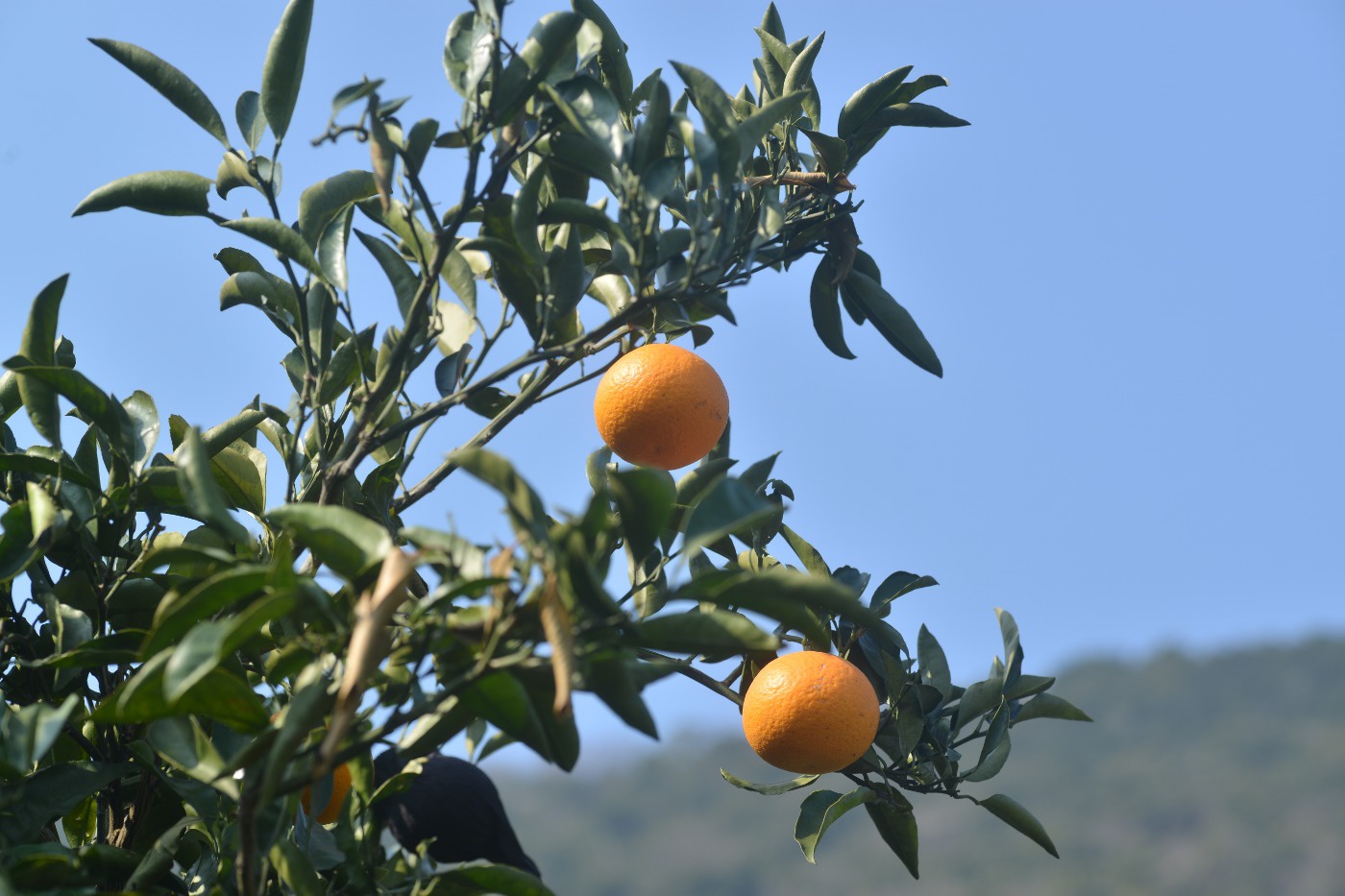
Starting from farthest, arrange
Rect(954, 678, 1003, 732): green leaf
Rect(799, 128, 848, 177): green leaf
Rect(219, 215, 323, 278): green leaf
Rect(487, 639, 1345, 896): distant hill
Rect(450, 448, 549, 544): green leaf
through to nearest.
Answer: Rect(487, 639, 1345, 896): distant hill, Rect(954, 678, 1003, 732): green leaf, Rect(799, 128, 848, 177): green leaf, Rect(219, 215, 323, 278): green leaf, Rect(450, 448, 549, 544): green leaf

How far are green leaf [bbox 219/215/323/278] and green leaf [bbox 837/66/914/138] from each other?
2.14ft

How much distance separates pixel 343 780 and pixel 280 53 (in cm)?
81

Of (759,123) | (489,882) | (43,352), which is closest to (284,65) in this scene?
(43,352)

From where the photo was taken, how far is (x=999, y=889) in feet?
178

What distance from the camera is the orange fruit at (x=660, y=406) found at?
4.98ft

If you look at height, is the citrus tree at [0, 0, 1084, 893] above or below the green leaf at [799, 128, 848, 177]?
below

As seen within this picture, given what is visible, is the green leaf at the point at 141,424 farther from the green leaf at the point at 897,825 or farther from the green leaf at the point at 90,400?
the green leaf at the point at 897,825

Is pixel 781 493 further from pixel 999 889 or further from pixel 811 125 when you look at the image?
pixel 999 889

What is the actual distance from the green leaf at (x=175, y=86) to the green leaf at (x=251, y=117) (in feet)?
0.07

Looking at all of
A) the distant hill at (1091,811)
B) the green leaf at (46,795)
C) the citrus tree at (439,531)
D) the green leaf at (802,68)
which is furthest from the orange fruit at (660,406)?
the distant hill at (1091,811)

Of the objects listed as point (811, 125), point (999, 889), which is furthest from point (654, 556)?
point (999, 889)

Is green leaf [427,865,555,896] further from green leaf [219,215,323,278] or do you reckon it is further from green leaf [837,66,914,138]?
green leaf [837,66,914,138]

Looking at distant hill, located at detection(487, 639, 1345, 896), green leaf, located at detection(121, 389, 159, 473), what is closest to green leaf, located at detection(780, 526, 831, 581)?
green leaf, located at detection(121, 389, 159, 473)

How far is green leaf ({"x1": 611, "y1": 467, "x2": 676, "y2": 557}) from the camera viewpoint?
1.04 metres
